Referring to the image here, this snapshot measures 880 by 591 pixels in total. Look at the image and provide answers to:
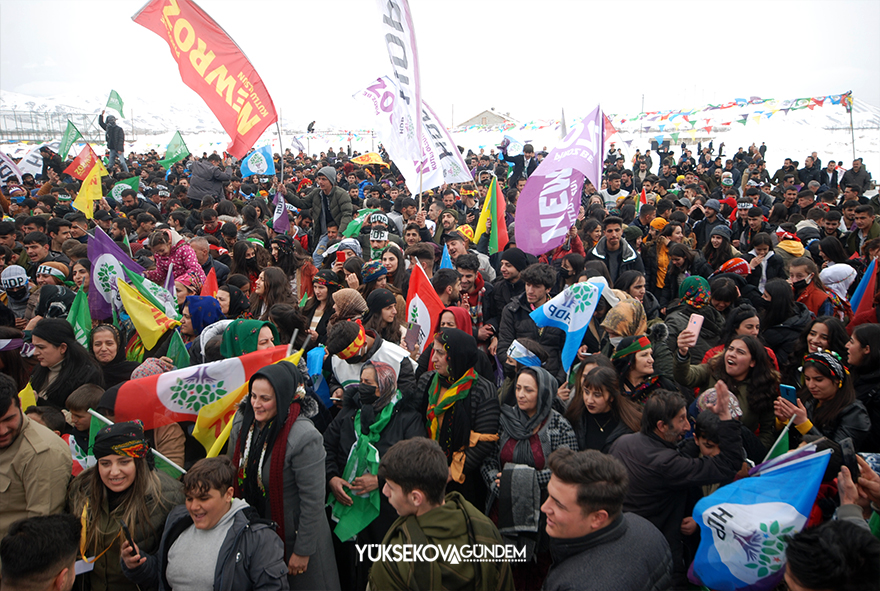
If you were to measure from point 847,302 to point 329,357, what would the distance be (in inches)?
218

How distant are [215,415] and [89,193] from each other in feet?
28.1

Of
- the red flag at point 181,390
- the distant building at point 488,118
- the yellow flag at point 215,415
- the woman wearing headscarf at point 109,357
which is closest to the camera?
the red flag at point 181,390

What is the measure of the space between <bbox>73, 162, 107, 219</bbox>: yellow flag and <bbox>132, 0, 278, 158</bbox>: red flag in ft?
13.1

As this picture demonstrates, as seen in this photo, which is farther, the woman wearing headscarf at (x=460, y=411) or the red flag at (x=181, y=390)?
the red flag at (x=181, y=390)

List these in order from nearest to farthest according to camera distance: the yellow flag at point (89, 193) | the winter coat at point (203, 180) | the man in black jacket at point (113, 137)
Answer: the yellow flag at point (89, 193), the winter coat at point (203, 180), the man in black jacket at point (113, 137)

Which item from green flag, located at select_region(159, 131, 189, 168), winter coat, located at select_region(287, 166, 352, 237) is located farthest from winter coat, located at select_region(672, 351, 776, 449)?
green flag, located at select_region(159, 131, 189, 168)

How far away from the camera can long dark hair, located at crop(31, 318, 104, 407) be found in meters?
4.09

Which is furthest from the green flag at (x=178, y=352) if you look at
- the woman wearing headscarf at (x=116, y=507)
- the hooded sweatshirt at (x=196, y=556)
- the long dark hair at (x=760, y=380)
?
the long dark hair at (x=760, y=380)

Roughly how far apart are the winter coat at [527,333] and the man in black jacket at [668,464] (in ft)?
5.42

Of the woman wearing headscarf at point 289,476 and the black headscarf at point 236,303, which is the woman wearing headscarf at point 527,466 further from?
the black headscarf at point 236,303

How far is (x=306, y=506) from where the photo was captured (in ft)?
9.85

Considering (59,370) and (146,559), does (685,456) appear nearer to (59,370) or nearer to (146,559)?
(146,559)

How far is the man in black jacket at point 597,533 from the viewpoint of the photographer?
85.1 inches

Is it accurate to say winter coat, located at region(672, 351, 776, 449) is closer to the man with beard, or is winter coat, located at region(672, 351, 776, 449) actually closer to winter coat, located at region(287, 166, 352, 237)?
the man with beard
